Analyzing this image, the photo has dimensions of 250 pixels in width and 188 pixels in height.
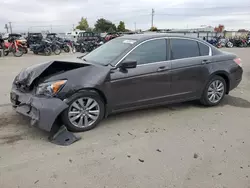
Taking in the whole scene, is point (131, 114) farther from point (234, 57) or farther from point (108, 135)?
point (234, 57)

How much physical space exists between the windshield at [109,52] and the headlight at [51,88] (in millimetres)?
919

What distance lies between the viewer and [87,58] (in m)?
5.17

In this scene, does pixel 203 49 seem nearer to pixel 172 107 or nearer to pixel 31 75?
pixel 172 107

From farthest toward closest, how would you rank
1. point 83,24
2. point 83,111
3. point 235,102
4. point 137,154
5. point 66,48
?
point 83,24 < point 66,48 < point 235,102 < point 83,111 < point 137,154

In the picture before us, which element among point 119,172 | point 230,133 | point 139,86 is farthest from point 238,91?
point 119,172

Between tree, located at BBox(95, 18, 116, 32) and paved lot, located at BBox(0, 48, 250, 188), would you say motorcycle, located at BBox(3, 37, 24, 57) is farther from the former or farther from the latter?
tree, located at BBox(95, 18, 116, 32)

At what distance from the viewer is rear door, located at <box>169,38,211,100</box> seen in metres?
5.03

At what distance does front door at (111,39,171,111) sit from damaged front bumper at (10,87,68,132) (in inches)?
38.8

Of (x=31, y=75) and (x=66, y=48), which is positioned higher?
(x=31, y=75)

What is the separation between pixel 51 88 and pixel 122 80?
117cm

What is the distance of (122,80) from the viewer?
4.44 metres

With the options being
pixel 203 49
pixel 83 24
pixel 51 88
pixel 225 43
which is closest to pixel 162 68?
pixel 203 49

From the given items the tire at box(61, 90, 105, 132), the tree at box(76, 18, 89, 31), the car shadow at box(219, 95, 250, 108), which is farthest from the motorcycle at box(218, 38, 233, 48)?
the tree at box(76, 18, 89, 31)

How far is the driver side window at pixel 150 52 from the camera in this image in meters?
4.66
